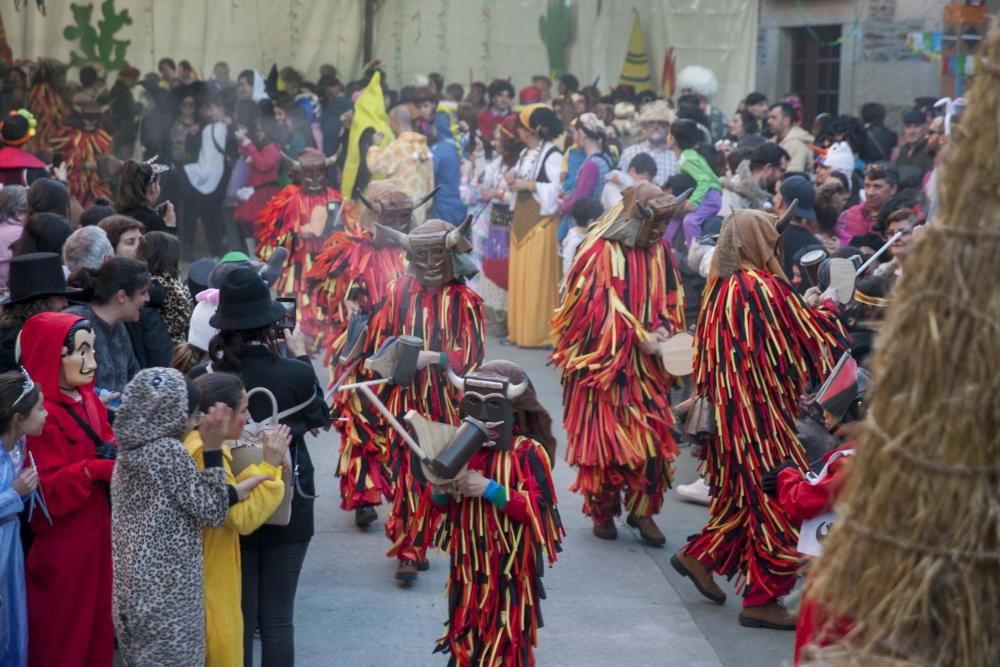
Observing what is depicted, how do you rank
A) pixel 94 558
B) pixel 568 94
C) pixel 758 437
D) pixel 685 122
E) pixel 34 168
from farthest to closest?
pixel 568 94
pixel 685 122
pixel 34 168
pixel 758 437
pixel 94 558

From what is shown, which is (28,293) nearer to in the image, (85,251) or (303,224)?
(85,251)

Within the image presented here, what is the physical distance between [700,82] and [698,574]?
447 inches

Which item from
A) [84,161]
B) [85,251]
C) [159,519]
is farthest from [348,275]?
[84,161]

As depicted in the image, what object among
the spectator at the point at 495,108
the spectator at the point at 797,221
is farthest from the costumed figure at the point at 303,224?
the spectator at the point at 495,108

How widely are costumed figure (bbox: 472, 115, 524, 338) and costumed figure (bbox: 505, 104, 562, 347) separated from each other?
0.13m

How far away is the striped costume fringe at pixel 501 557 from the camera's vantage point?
15.3 ft

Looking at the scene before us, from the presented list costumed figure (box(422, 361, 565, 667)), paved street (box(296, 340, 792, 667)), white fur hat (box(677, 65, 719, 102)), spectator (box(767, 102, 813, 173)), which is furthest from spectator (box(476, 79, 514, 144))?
costumed figure (box(422, 361, 565, 667))

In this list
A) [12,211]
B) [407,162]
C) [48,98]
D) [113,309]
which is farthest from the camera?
[48,98]

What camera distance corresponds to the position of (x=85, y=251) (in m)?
6.31

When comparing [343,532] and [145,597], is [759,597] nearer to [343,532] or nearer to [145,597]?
[343,532]

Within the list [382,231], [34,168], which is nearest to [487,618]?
[382,231]

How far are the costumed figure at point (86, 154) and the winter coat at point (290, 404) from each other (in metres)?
9.05

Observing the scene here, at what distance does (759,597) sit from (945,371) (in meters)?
3.82

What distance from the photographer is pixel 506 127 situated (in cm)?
1272
